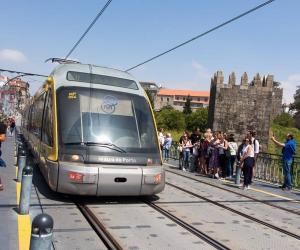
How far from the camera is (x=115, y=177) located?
9141mm

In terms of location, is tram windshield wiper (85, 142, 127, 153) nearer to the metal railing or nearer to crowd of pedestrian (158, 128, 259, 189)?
crowd of pedestrian (158, 128, 259, 189)

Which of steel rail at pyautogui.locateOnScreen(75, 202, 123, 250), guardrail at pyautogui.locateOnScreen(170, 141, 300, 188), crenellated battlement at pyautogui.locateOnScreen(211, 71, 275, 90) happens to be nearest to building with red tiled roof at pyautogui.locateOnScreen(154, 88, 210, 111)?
crenellated battlement at pyautogui.locateOnScreen(211, 71, 275, 90)

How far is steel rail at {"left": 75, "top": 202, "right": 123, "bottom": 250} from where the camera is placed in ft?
21.0

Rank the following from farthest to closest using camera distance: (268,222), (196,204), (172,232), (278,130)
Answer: (278,130) → (196,204) → (268,222) → (172,232)

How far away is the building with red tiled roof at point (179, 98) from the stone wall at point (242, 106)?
121m

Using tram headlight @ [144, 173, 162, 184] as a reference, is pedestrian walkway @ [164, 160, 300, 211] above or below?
below

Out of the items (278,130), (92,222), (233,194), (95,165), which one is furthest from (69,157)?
(278,130)

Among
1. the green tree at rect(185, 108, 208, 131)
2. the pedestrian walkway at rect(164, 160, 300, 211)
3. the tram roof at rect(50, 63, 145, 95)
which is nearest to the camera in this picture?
the tram roof at rect(50, 63, 145, 95)

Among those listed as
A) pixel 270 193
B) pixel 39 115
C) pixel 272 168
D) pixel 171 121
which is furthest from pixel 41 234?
pixel 171 121

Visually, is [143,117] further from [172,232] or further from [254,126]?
[254,126]

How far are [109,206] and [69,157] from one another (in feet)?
3.95

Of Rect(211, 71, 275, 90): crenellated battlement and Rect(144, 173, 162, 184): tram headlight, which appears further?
Rect(211, 71, 275, 90): crenellated battlement

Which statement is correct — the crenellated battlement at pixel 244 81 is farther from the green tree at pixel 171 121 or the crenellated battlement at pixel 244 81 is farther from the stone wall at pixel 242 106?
the green tree at pixel 171 121

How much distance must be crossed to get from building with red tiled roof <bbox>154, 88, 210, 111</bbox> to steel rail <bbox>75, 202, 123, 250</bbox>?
162135 mm
